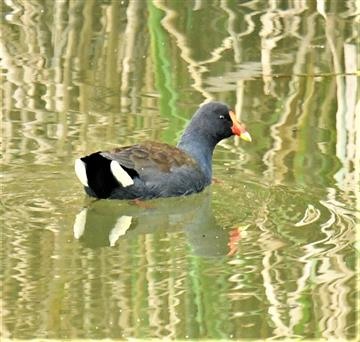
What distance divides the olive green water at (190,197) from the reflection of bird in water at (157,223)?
0.5 inches

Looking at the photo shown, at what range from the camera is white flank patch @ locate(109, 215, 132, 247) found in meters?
6.27

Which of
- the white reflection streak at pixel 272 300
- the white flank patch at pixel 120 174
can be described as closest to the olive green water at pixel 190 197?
the white reflection streak at pixel 272 300

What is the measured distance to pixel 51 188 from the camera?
6750 millimetres

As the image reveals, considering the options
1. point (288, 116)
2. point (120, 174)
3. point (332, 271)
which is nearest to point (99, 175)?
point (120, 174)

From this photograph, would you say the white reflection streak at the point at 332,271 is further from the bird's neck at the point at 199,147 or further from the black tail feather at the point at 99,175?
the black tail feather at the point at 99,175

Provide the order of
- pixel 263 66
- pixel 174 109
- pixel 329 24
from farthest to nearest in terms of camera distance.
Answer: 1. pixel 329 24
2. pixel 263 66
3. pixel 174 109

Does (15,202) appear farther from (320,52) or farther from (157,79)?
(320,52)

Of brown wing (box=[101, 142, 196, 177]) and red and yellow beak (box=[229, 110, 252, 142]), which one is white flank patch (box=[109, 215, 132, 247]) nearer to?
brown wing (box=[101, 142, 196, 177])

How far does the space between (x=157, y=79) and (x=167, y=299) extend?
318cm

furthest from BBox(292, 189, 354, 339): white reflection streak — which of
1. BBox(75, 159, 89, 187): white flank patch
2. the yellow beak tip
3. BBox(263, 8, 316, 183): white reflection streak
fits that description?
BBox(75, 159, 89, 187): white flank patch

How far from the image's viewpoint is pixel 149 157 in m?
6.88

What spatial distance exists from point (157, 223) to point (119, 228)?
19 cm

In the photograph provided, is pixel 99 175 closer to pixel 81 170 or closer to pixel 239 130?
pixel 81 170

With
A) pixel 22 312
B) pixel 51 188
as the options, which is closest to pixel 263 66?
pixel 51 188
